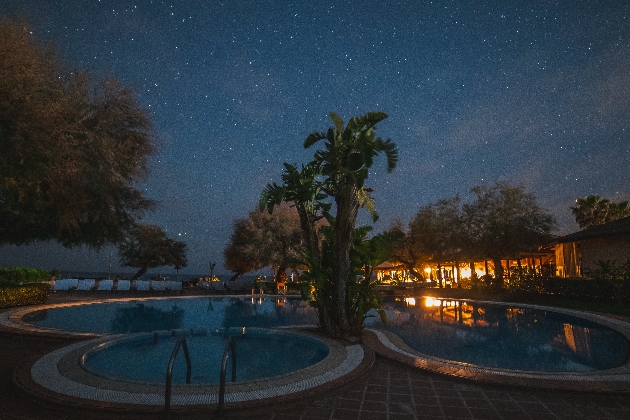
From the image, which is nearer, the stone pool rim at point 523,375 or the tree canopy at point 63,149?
the stone pool rim at point 523,375

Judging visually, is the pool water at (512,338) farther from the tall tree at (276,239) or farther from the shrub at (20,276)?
the shrub at (20,276)

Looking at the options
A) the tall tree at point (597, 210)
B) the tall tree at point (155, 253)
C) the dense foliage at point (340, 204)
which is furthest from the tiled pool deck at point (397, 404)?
the tall tree at point (155, 253)

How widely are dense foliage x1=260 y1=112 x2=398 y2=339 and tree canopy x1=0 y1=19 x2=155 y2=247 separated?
642 centimetres

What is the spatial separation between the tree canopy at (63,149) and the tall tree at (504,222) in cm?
2161

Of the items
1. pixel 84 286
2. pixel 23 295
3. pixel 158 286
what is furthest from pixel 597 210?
pixel 84 286

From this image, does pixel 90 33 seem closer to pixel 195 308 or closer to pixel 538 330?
pixel 195 308

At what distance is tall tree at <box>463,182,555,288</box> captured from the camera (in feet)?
82.3

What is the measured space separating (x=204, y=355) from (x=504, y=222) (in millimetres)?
22297

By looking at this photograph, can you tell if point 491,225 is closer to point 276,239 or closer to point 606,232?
point 606,232

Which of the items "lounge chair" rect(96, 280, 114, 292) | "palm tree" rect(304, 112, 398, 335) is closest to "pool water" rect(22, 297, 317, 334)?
"palm tree" rect(304, 112, 398, 335)

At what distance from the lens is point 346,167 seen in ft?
31.8

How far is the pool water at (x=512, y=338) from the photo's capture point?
888 cm

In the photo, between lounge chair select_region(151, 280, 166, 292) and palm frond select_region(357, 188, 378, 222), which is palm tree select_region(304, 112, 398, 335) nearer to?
palm frond select_region(357, 188, 378, 222)

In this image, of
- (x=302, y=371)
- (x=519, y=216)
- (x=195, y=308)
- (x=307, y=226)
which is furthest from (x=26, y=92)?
(x=519, y=216)
